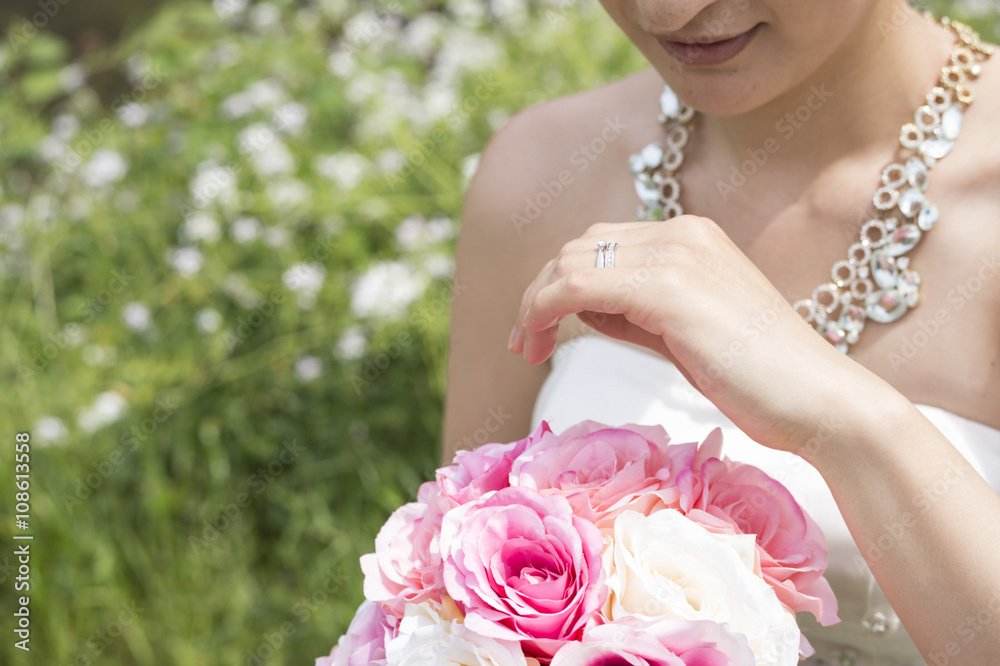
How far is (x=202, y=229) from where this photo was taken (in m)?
3.13

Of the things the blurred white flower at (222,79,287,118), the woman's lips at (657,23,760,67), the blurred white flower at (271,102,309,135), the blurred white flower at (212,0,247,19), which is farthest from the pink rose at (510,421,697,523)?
the blurred white flower at (212,0,247,19)

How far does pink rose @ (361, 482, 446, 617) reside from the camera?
0.94 meters

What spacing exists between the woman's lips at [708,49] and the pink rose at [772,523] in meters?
0.58

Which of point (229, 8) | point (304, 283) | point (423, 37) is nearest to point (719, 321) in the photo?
point (304, 283)

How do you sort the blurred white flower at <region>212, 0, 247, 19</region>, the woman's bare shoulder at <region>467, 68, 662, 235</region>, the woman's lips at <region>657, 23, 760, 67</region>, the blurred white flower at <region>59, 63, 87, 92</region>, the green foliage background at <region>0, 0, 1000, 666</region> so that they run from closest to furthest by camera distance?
the woman's lips at <region>657, 23, 760, 67</region> → the woman's bare shoulder at <region>467, 68, 662, 235</region> → the green foliage background at <region>0, 0, 1000, 666</region> → the blurred white flower at <region>59, 63, 87, 92</region> → the blurred white flower at <region>212, 0, 247, 19</region>

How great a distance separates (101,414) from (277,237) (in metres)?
0.80

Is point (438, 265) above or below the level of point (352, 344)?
above

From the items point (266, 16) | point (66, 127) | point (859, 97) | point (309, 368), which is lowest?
point (309, 368)

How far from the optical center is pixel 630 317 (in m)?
1.08

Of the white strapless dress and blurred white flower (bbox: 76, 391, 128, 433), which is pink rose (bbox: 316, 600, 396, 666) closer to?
the white strapless dress

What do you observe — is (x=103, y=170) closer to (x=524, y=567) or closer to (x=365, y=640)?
(x=365, y=640)

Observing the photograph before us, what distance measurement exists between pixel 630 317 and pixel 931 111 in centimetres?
75

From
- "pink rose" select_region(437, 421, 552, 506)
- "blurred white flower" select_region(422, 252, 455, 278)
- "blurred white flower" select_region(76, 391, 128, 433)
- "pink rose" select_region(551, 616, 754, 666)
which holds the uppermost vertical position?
"pink rose" select_region(437, 421, 552, 506)

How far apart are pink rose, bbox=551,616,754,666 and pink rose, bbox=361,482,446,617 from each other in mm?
166
